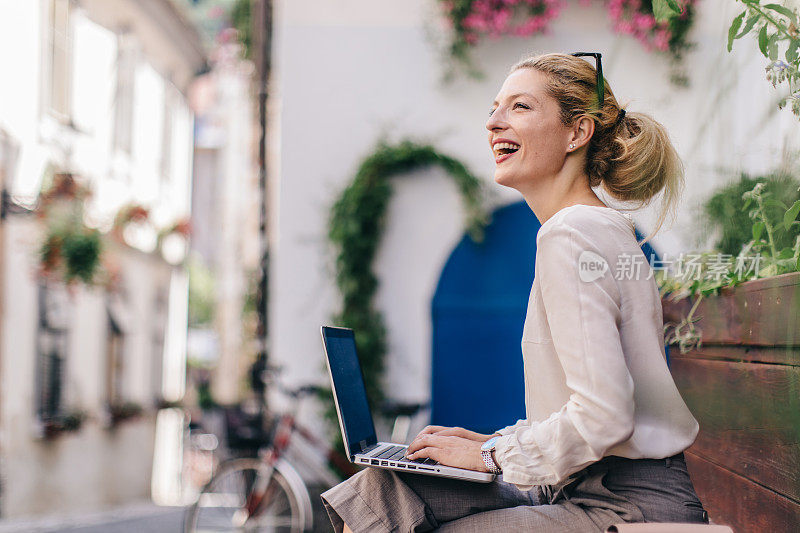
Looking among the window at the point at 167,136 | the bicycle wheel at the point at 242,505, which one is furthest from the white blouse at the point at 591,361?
the window at the point at 167,136

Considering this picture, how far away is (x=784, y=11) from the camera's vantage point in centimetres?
179

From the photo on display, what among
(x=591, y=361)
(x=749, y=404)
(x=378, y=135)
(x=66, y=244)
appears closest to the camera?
(x=591, y=361)

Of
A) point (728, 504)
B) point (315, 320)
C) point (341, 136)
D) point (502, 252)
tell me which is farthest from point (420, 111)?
point (728, 504)

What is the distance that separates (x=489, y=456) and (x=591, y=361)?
0.34 meters

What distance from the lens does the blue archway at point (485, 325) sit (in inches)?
246

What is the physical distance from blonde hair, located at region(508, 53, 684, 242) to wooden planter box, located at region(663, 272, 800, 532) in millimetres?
352

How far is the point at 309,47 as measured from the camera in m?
6.62

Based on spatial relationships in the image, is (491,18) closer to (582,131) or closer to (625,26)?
(625,26)

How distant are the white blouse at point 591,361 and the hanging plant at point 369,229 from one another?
4.62 m

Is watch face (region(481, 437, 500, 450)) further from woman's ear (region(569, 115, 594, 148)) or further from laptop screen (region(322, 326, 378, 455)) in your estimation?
woman's ear (region(569, 115, 594, 148))

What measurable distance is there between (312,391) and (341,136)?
2.06m

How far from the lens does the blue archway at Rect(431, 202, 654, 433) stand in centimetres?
625

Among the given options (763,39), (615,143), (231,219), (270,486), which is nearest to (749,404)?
(615,143)

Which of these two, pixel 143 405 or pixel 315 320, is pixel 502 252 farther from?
pixel 143 405
